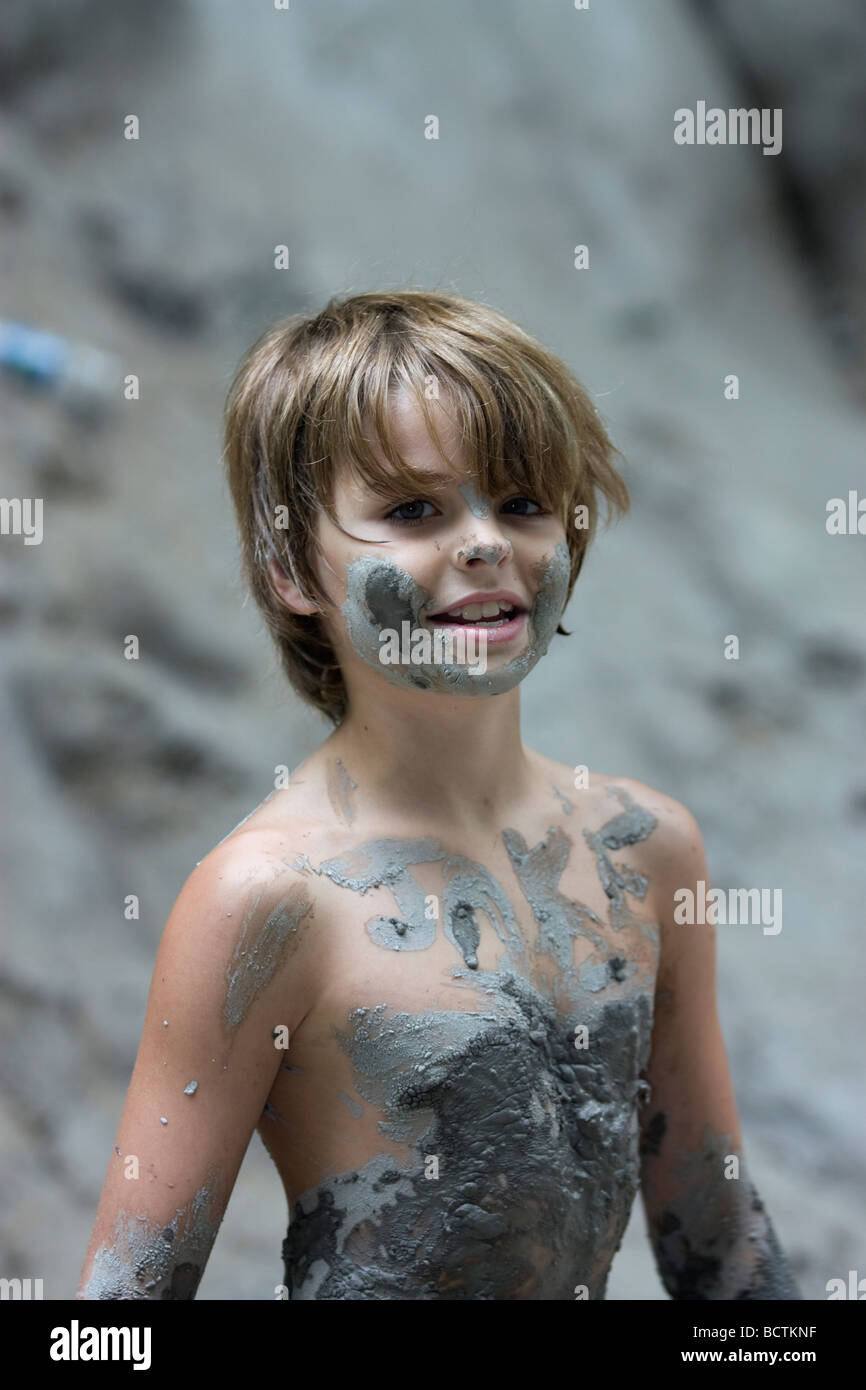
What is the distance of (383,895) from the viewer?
4.61 feet

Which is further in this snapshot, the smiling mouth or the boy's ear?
the boy's ear

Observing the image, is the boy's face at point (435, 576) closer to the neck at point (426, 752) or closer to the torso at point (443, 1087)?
the neck at point (426, 752)

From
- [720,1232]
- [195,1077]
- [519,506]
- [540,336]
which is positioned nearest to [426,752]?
[519,506]

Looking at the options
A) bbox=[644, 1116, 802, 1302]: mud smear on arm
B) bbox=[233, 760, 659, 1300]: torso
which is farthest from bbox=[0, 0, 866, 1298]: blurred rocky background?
bbox=[233, 760, 659, 1300]: torso

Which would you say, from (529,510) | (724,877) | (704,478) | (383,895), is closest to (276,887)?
(383,895)

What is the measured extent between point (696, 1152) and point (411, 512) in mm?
900

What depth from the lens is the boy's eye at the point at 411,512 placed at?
4.49 feet

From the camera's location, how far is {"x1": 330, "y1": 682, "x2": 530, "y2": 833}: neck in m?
1.45

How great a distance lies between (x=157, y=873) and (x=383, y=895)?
196 centimetres

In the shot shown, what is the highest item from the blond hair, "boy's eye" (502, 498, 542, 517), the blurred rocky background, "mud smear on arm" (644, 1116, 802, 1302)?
the blurred rocky background

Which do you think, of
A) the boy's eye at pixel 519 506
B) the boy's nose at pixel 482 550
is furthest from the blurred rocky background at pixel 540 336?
the boy's nose at pixel 482 550

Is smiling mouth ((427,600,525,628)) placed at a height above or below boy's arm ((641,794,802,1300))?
above

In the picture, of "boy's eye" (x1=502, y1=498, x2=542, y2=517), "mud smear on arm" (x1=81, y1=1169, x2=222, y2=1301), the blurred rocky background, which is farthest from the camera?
the blurred rocky background

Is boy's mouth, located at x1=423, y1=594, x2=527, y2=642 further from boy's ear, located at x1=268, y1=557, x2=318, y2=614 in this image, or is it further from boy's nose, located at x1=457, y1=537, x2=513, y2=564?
boy's ear, located at x1=268, y1=557, x2=318, y2=614
